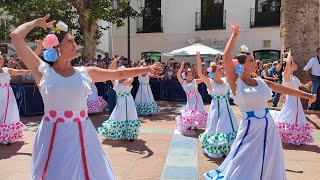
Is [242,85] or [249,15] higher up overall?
[249,15]

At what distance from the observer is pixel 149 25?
2323 centimetres

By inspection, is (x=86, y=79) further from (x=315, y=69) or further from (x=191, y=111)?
(x=315, y=69)

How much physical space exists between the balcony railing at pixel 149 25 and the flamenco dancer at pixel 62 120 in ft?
66.1

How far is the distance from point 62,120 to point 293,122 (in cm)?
574

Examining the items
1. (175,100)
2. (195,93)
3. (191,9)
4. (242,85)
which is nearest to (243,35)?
(191,9)

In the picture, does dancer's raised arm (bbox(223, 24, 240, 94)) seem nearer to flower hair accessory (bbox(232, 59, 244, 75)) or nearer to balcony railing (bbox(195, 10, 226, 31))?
flower hair accessory (bbox(232, 59, 244, 75))

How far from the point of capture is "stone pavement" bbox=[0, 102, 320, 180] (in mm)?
5555

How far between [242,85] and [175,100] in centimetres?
1153

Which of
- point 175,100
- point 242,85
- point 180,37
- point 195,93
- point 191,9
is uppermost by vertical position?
point 191,9

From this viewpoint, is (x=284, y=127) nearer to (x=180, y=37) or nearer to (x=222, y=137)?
(x=222, y=137)

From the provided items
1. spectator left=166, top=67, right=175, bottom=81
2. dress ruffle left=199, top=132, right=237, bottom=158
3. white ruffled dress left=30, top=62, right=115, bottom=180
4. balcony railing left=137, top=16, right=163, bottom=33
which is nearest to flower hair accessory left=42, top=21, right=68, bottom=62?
white ruffled dress left=30, top=62, right=115, bottom=180

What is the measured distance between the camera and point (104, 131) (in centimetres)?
789

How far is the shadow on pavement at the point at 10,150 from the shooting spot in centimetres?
666

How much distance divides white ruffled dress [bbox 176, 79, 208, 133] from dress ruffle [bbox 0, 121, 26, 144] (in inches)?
146
